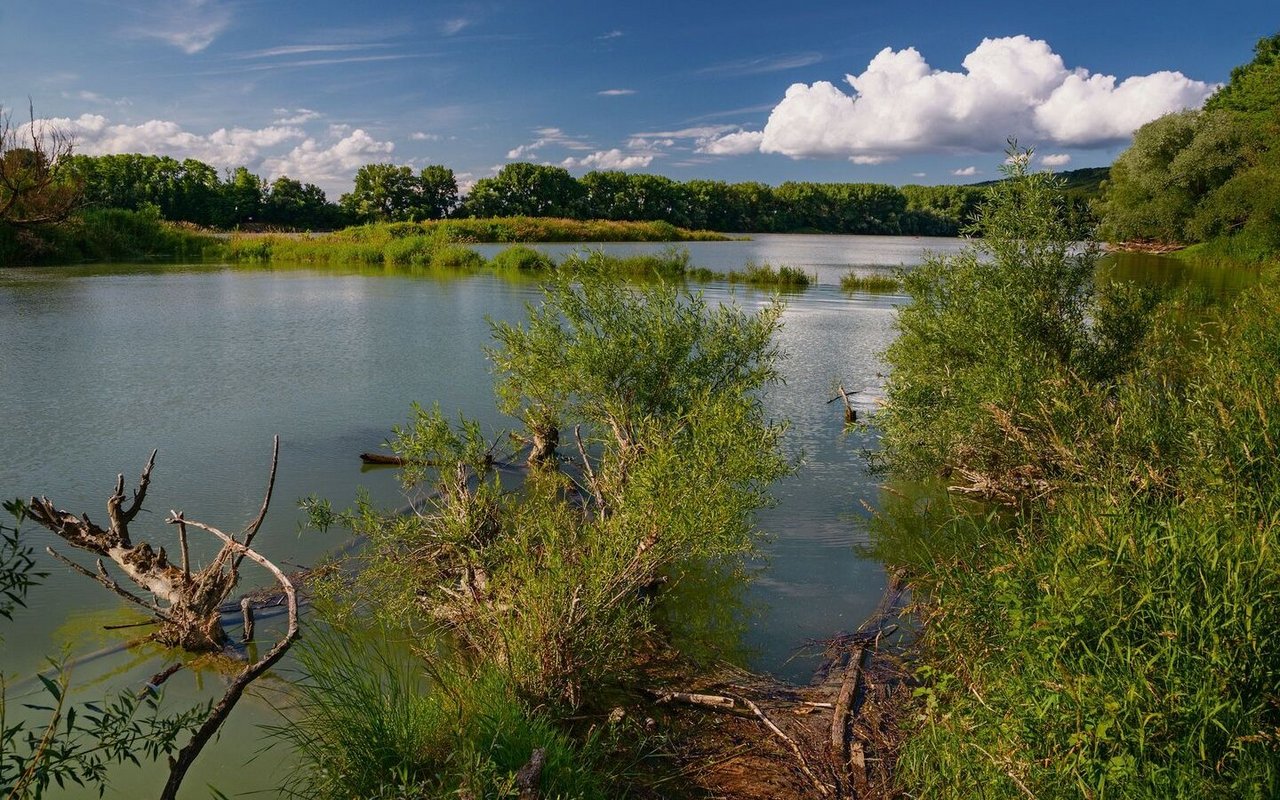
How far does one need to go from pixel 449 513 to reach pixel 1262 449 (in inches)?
220

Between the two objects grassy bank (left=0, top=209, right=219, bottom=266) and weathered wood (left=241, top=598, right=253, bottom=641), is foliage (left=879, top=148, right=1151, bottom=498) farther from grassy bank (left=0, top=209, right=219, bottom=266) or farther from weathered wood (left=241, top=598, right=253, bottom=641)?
grassy bank (left=0, top=209, right=219, bottom=266)

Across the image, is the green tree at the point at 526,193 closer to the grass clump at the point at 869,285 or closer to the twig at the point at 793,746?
the grass clump at the point at 869,285

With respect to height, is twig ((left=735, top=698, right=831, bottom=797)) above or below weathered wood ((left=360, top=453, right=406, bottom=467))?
below

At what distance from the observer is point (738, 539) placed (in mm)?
6398

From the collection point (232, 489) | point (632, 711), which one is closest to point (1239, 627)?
point (632, 711)

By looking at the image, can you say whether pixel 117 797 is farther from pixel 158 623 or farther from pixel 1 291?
pixel 1 291

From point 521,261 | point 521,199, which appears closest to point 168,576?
point 521,261

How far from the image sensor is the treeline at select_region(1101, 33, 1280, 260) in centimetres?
3747

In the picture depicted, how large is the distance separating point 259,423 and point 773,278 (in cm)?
2488

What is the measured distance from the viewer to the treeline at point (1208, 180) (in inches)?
1475

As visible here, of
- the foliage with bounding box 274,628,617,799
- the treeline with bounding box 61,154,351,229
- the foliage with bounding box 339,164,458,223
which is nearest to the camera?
the foliage with bounding box 274,628,617,799

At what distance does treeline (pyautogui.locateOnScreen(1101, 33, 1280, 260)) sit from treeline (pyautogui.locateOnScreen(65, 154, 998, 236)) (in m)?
10.8

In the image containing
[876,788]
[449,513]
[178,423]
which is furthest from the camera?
[178,423]

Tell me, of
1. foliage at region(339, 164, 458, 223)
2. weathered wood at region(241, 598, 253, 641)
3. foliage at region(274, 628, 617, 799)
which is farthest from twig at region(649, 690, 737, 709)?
foliage at region(339, 164, 458, 223)
